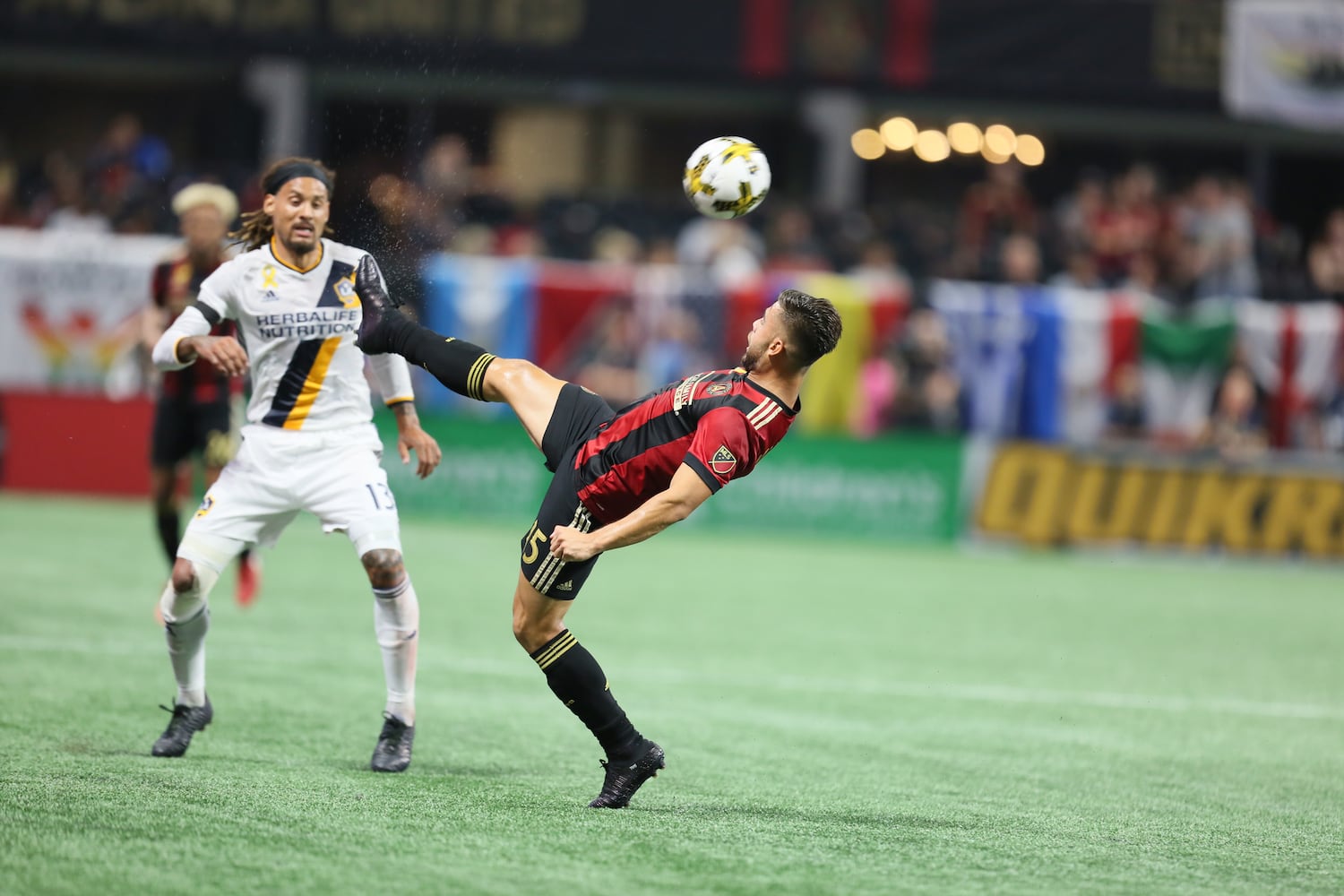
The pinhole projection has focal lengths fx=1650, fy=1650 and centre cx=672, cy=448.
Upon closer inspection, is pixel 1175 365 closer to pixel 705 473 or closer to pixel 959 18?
pixel 959 18

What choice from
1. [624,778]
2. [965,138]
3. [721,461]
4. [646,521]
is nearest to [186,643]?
[624,778]

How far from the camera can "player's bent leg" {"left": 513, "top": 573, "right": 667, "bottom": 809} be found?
6141mm

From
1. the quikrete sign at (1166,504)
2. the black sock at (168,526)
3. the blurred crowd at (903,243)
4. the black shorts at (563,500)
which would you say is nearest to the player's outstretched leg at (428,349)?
the black shorts at (563,500)

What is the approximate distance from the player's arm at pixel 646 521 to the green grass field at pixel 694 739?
96cm

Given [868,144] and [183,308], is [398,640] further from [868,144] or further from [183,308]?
[868,144]

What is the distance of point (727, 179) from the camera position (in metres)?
7.32

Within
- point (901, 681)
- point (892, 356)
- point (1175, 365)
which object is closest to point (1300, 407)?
point (1175, 365)

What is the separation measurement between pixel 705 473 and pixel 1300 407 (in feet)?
52.9

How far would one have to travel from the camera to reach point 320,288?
6.86 m

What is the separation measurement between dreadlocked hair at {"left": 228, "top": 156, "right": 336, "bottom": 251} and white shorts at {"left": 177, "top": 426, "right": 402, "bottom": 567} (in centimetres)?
85

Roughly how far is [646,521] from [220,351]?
1.90 meters

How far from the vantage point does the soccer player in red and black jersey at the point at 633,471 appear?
5.84 meters

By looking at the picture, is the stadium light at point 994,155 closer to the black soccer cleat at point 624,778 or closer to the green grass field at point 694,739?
the green grass field at point 694,739

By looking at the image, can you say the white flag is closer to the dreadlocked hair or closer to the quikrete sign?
the quikrete sign
